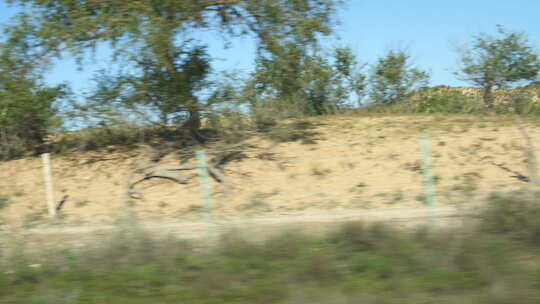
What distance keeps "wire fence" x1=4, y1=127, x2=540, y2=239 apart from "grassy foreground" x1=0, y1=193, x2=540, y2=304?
43.0 inches

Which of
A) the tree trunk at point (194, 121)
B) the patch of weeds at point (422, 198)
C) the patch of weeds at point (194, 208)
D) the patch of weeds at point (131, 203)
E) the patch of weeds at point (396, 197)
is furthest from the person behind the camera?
the tree trunk at point (194, 121)

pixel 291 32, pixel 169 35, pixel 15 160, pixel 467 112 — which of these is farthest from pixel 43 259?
pixel 467 112

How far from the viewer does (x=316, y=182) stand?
10477mm

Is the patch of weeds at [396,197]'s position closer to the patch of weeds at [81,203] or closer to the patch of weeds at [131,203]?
the patch of weeds at [131,203]

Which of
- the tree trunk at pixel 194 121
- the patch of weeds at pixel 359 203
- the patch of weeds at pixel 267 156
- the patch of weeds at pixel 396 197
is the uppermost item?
the tree trunk at pixel 194 121

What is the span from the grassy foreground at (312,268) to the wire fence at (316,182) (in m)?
1.09

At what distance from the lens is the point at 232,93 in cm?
1304

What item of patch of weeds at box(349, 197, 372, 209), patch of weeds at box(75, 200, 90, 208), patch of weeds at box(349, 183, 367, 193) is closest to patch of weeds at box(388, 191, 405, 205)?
patch of weeds at box(349, 197, 372, 209)

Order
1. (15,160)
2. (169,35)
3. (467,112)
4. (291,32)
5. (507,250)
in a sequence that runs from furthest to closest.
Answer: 1. (467,112)
2. (15,160)
3. (291,32)
4. (169,35)
5. (507,250)

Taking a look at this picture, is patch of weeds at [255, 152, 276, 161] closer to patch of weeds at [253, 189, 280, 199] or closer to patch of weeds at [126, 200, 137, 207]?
patch of weeds at [253, 189, 280, 199]

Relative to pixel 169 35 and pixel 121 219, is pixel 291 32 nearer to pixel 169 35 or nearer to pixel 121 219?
pixel 169 35

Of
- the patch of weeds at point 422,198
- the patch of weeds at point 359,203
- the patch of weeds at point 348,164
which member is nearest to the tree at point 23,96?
the patch of weeds at point 348,164

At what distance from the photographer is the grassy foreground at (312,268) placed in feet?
14.7

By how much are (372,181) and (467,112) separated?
10905 mm
